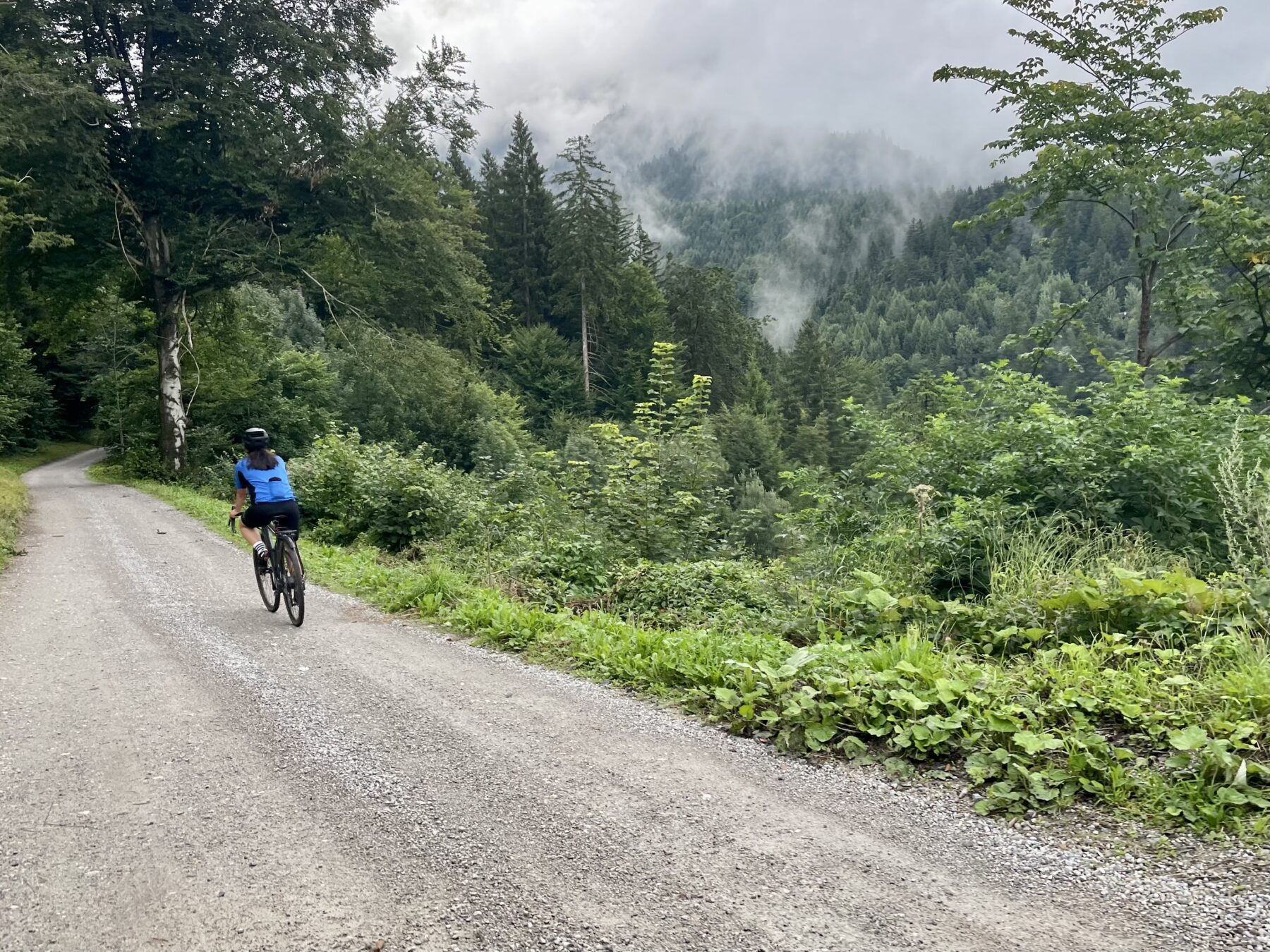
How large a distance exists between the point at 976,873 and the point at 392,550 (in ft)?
35.3

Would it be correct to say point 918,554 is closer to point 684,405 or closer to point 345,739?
point 345,739

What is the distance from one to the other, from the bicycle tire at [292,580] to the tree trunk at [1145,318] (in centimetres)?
1346

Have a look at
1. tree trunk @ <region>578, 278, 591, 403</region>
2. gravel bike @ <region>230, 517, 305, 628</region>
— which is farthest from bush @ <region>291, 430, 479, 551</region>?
tree trunk @ <region>578, 278, 591, 403</region>

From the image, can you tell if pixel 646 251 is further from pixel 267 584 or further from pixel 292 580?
pixel 292 580

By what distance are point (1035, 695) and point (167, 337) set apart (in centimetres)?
2537

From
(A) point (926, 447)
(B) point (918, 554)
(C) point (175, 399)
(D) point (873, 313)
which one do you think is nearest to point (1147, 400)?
(A) point (926, 447)

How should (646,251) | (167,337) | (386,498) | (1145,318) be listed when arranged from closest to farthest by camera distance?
(386,498) < (1145,318) < (167,337) < (646,251)

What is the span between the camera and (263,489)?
7477 mm

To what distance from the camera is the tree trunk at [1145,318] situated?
12.7 m

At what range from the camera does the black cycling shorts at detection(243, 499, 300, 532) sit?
7.46 metres

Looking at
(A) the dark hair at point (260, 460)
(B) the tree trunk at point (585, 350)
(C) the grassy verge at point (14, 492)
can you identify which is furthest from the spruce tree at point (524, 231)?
(A) the dark hair at point (260, 460)

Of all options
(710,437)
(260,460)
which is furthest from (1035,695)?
(710,437)

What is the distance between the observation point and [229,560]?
1091 centimetres

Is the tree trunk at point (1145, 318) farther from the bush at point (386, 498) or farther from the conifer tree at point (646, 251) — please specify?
the conifer tree at point (646, 251)
